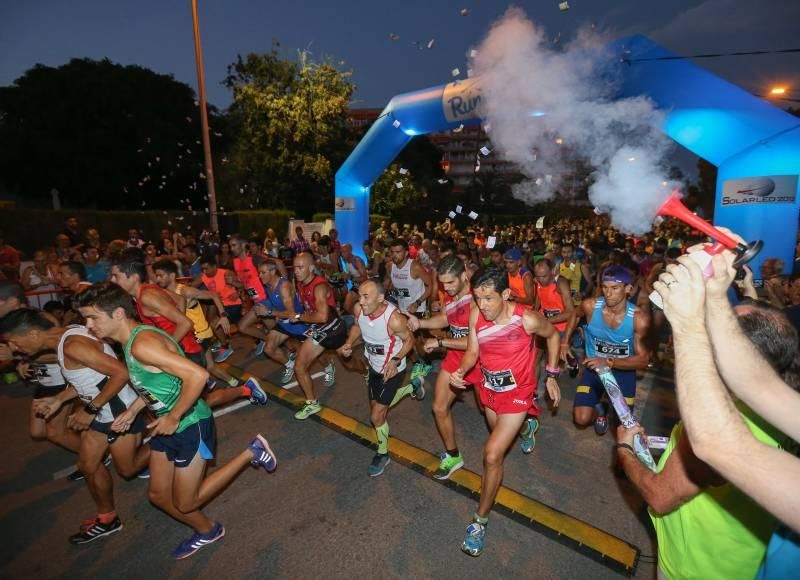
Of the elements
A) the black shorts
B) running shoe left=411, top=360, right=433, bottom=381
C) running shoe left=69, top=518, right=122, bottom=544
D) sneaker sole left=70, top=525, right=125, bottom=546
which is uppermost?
the black shorts

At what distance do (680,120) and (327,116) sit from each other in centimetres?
1914

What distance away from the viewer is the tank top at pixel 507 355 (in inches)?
138

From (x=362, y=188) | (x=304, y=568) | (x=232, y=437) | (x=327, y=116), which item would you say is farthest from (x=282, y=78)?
(x=304, y=568)

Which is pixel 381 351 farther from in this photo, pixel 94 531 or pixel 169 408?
pixel 94 531

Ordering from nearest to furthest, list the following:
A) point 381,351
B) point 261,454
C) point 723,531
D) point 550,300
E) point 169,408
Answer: point 723,531 < point 169,408 < point 261,454 < point 381,351 < point 550,300

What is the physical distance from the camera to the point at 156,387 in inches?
122

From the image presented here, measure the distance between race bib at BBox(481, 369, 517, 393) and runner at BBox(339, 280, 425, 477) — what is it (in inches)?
41.3

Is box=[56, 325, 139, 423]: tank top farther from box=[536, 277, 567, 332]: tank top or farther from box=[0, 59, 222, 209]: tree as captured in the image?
box=[0, 59, 222, 209]: tree

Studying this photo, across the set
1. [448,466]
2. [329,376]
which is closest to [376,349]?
[448,466]

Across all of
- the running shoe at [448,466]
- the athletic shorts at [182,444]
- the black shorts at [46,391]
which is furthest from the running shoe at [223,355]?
the running shoe at [448,466]

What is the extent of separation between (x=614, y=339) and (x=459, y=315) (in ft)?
5.58

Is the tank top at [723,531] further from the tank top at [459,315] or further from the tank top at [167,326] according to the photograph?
the tank top at [167,326]

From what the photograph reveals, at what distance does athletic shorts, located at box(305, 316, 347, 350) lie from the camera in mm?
5586

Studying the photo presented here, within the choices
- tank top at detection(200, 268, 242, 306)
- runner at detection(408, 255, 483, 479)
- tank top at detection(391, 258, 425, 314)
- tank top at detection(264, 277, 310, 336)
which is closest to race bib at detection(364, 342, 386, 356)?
runner at detection(408, 255, 483, 479)
